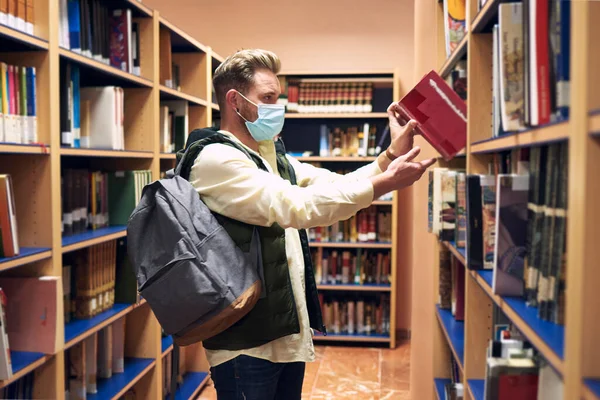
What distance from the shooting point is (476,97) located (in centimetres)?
172

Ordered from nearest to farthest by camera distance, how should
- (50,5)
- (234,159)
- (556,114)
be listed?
(556,114), (234,159), (50,5)

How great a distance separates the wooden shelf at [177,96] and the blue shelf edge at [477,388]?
2.22 m

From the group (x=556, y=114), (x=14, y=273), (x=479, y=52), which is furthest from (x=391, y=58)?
(x=556, y=114)

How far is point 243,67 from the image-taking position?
6.33ft

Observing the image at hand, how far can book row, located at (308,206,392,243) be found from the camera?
489cm

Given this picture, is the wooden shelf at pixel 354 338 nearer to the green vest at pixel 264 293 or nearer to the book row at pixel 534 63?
the green vest at pixel 264 293

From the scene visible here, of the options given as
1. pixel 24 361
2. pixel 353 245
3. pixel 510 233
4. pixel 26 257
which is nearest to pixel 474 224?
pixel 510 233

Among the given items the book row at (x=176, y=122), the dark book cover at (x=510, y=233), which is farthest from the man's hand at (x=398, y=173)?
the book row at (x=176, y=122)

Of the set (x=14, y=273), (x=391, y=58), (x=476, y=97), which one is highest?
(x=391, y=58)

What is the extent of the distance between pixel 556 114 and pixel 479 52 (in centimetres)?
71

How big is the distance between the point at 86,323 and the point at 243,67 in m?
1.36

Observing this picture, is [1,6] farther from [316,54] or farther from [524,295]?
[316,54]

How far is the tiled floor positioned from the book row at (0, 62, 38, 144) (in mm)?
2262

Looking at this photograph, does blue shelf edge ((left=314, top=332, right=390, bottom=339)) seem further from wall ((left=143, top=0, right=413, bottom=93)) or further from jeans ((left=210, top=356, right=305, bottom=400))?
jeans ((left=210, top=356, right=305, bottom=400))
